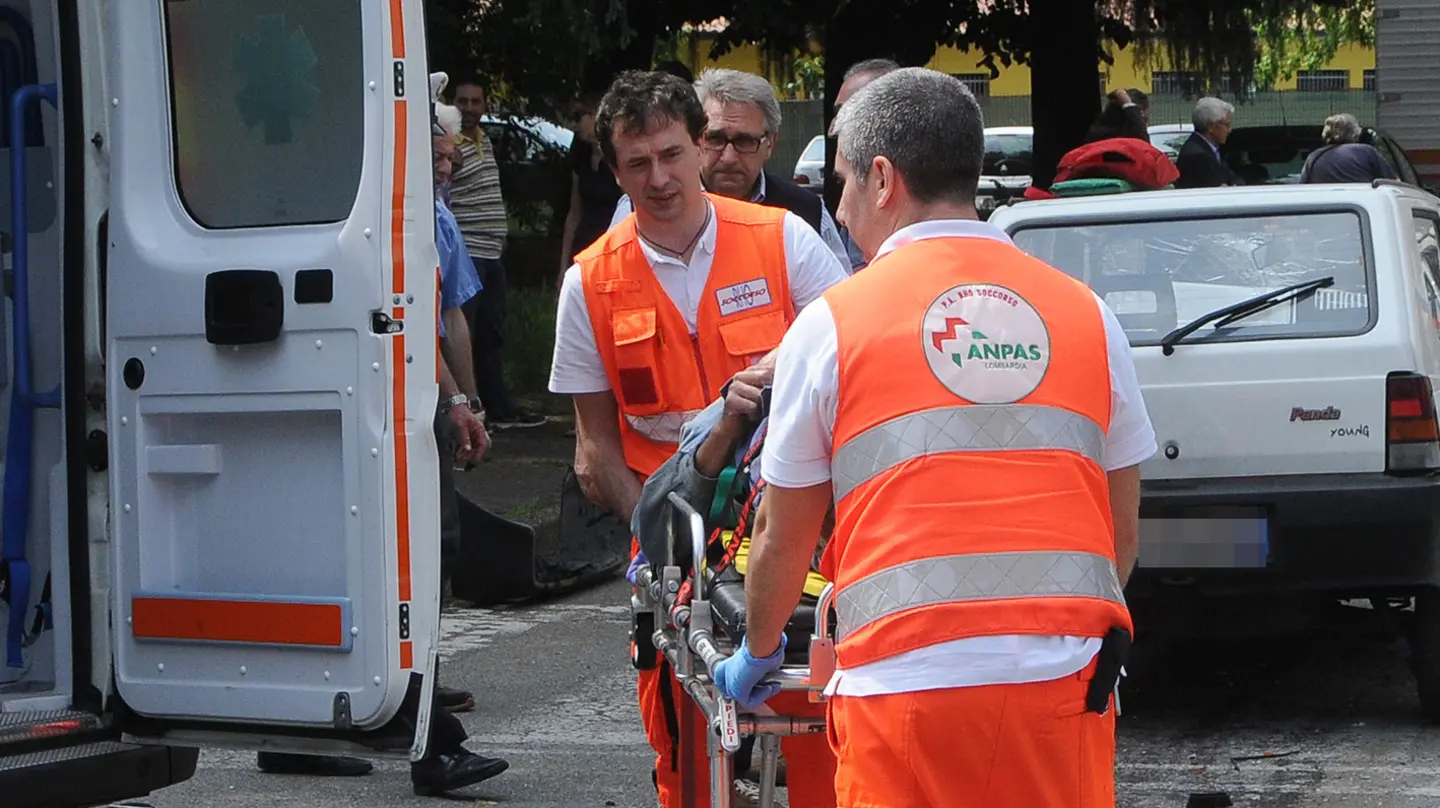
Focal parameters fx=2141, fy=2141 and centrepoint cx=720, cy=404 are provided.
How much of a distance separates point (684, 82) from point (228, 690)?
1.67 meters

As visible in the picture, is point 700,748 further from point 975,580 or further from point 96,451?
point 975,580

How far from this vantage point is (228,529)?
4.54 m

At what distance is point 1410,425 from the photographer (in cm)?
631

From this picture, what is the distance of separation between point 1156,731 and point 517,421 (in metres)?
6.78

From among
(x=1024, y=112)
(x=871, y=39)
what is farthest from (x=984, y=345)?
(x=1024, y=112)

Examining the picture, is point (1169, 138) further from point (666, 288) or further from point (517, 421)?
point (666, 288)

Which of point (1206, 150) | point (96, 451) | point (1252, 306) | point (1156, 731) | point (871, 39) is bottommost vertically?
point (1156, 731)

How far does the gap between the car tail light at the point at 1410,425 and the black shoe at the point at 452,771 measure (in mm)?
2767

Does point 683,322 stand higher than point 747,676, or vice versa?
point 683,322

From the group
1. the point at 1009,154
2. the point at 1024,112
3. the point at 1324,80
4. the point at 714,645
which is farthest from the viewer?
the point at 1324,80

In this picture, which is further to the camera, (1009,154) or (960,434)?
(1009,154)

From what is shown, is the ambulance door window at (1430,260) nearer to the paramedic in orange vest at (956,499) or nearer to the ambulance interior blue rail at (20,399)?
the paramedic in orange vest at (956,499)

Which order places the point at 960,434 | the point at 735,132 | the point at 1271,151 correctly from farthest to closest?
the point at 1271,151 → the point at 735,132 → the point at 960,434

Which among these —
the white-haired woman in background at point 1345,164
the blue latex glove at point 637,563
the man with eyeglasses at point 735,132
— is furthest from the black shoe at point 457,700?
the white-haired woman in background at point 1345,164
